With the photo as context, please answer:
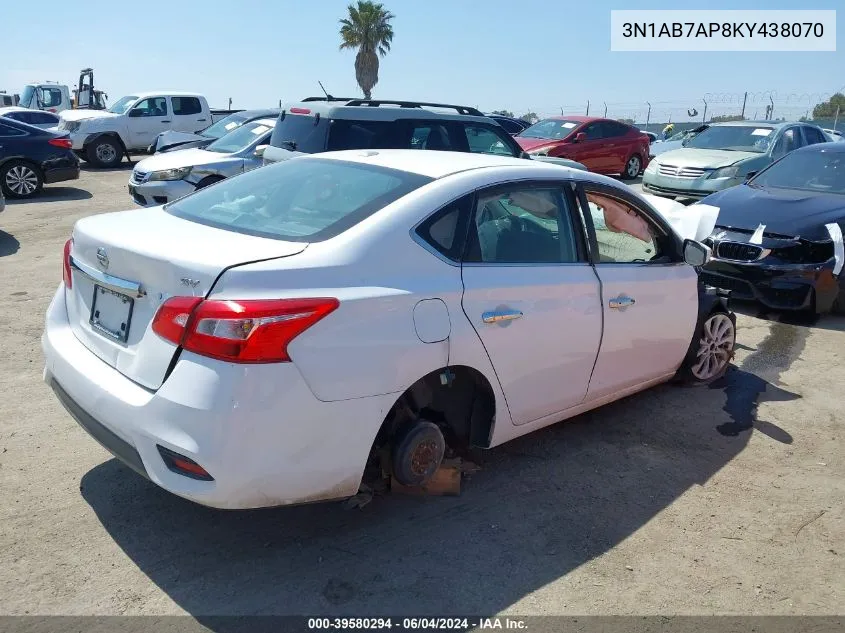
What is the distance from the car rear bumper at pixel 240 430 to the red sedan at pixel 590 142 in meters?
13.3

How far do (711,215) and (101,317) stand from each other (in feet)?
14.7

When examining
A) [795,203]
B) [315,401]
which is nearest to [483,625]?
[315,401]

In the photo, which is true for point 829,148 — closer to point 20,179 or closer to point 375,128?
point 375,128

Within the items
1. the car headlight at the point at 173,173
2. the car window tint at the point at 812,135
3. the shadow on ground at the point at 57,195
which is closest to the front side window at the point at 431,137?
the car headlight at the point at 173,173

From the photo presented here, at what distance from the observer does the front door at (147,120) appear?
1888 centimetres

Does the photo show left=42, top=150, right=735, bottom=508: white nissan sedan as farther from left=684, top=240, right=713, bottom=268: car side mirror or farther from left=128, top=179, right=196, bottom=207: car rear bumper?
left=128, top=179, right=196, bottom=207: car rear bumper

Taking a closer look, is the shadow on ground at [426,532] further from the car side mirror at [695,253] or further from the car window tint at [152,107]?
the car window tint at [152,107]

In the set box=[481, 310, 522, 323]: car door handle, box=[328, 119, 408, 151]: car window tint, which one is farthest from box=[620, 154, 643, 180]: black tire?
box=[481, 310, 522, 323]: car door handle

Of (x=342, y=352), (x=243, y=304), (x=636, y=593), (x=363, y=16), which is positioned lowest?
(x=636, y=593)

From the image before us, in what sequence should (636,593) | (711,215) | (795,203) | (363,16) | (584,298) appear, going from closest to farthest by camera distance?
(636,593)
(584,298)
(711,215)
(795,203)
(363,16)

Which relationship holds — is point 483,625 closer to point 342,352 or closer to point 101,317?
point 342,352

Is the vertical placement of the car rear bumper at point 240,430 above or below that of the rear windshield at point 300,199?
below

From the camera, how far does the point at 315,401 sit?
267 cm

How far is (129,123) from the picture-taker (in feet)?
61.6
